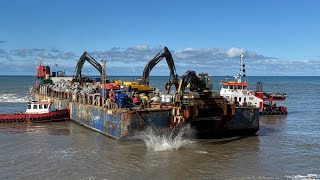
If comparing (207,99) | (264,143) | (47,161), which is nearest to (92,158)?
(47,161)

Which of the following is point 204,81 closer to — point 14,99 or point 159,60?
point 159,60

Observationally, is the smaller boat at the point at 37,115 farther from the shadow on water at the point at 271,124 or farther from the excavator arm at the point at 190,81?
the shadow on water at the point at 271,124

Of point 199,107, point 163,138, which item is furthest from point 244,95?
point 163,138

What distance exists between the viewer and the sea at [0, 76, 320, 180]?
868 inches

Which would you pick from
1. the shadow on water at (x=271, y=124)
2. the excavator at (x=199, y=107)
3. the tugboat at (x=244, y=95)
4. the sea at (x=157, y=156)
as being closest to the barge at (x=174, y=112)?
the excavator at (x=199, y=107)

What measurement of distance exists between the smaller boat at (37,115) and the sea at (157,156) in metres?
5.75

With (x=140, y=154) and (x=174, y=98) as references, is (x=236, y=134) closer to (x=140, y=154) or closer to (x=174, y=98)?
(x=174, y=98)

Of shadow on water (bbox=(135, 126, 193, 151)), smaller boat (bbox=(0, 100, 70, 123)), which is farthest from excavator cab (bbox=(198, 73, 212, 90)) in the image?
smaller boat (bbox=(0, 100, 70, 123))

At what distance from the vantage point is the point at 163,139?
2922cm

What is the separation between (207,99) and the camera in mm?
31312

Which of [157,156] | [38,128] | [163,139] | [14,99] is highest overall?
[14,99]

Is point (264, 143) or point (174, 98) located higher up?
point (174, 98)

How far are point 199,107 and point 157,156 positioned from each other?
626cm

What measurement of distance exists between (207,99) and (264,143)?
5767 millimetres
